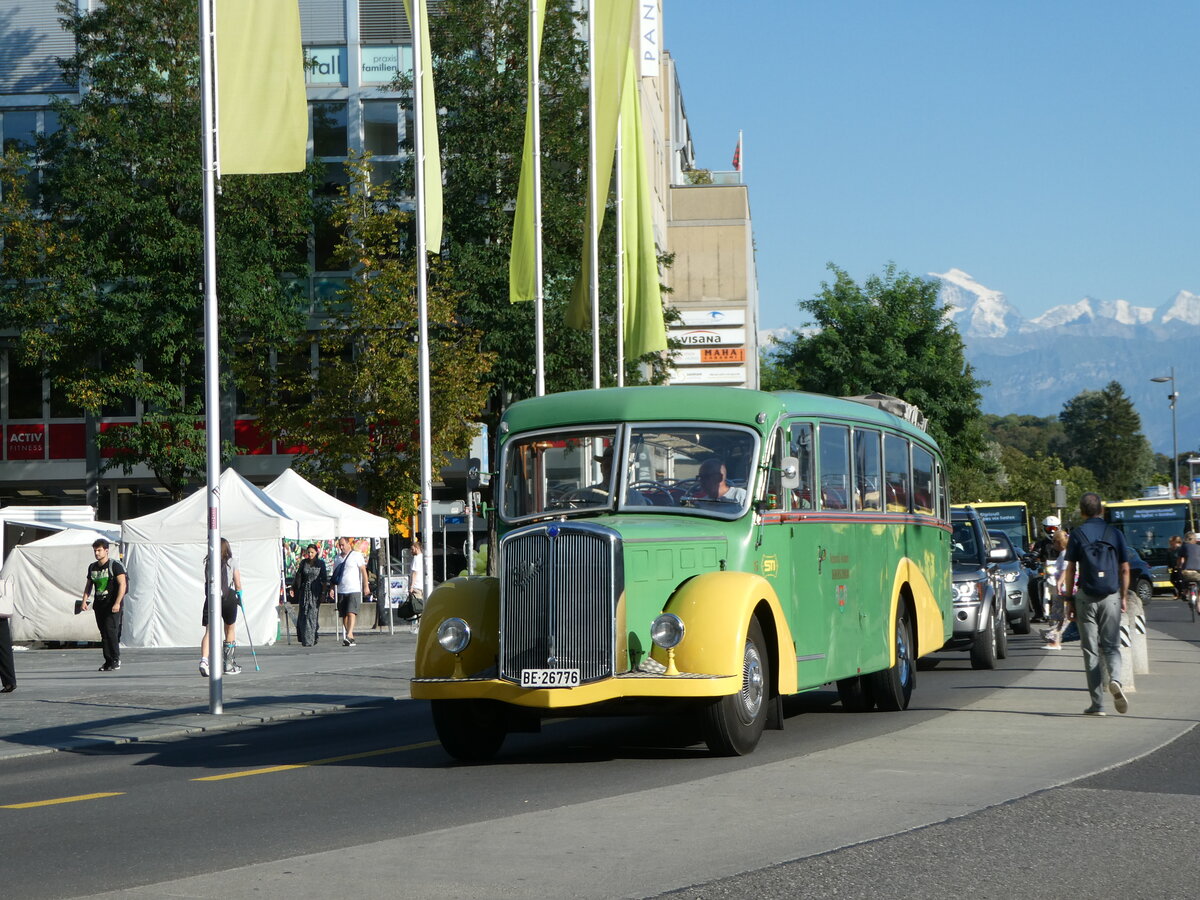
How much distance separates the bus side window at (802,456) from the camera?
13180 mm

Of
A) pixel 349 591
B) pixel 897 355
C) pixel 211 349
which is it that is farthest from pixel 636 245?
pixel 897 355

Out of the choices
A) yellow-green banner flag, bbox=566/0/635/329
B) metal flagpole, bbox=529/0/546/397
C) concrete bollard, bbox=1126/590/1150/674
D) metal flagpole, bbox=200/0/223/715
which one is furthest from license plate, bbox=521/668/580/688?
yellow-green banner flag, bbox=566/0/635/329

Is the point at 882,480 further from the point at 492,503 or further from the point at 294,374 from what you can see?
the point at 294,374

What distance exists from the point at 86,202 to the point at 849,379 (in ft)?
116

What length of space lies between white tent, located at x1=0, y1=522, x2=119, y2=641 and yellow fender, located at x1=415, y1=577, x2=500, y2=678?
22.2 meters

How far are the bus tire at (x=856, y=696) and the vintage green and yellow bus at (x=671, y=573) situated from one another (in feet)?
0.12

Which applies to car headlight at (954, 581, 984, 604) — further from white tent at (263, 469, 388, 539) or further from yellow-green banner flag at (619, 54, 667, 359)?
white tent at (263, 469, 388, 539)

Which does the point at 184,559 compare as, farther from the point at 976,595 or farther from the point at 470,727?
the point at 470,727

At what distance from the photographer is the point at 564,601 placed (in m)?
11.2

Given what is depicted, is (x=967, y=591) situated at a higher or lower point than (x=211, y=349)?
lower

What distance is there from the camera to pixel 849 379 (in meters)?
69.6

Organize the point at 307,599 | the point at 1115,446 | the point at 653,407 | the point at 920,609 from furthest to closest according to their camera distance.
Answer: the point at 1115,446, the point at 307,599, the point at 920,609, the point at 653,407

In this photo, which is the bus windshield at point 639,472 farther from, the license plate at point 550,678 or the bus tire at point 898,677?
Answer: the bus tire at point 898,677

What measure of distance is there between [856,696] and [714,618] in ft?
15.1
